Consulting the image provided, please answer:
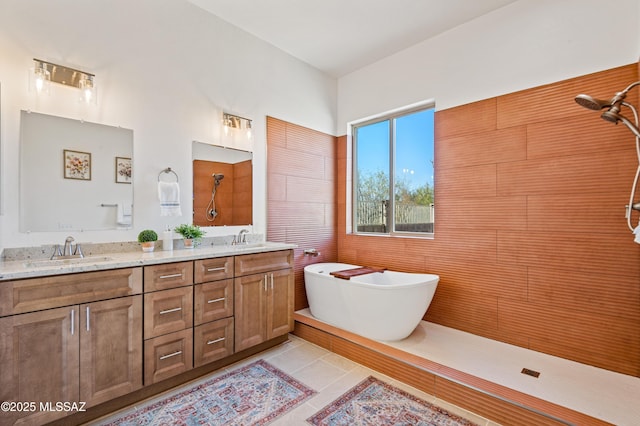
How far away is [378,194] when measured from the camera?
12.5 feet

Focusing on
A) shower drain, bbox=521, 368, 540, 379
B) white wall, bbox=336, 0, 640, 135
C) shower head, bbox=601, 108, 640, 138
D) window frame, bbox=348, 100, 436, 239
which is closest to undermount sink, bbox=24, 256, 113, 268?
window frame, bbox=348, 100, 436, 239

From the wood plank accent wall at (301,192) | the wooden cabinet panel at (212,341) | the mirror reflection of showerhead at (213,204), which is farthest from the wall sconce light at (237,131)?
the wooden cabinet panel at (212,341)

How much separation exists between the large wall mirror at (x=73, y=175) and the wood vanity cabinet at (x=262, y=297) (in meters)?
0.98

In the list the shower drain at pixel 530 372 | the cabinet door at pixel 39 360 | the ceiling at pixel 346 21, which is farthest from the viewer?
the ceiling at pixel 346 21

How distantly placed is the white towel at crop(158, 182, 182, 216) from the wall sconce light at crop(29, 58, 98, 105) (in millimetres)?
746

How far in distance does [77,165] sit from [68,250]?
1.95 feet

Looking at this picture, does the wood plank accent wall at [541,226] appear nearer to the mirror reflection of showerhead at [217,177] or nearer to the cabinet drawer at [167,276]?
the mirror reflection of showerhead at [217,177]

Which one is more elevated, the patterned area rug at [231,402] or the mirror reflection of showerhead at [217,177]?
the mirror reflection of showerhead at [217,177]

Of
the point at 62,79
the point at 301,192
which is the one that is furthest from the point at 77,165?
the point at 301,192

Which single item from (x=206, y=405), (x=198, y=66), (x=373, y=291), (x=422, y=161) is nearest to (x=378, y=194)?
(x=422, y=161)

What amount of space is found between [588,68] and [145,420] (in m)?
3.89

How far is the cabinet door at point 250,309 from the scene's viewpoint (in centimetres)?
244

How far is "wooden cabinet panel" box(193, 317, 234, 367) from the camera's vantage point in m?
2.20

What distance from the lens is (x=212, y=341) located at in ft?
7.50
